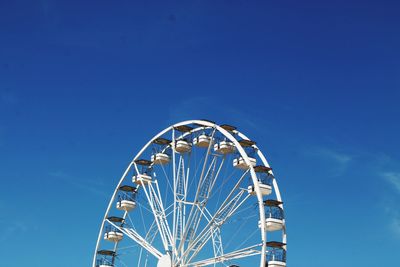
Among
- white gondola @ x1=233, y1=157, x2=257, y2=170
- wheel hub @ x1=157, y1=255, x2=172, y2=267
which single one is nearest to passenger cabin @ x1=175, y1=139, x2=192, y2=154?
white gondola @ x1=233, y1=157, x2=257, y2=170

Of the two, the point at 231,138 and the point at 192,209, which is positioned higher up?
the point at 231,138

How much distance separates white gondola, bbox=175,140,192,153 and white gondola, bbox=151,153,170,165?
1.95 meters

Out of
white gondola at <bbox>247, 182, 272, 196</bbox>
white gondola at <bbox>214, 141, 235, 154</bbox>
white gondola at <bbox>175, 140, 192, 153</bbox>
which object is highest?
white gondola at <bbox>175, 140, 192, 153</bbox>

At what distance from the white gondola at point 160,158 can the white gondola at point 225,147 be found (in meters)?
5.01

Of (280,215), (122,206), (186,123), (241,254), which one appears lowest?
(241,254)

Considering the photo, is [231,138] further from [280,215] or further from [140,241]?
[140,241]

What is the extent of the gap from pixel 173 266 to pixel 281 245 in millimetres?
6224

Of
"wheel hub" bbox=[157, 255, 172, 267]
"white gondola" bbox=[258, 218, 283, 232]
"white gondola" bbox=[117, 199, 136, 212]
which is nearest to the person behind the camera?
"white gondola" bbox=[258, 218, 283, 232]

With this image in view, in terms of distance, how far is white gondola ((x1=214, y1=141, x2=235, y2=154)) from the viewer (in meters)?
35.1

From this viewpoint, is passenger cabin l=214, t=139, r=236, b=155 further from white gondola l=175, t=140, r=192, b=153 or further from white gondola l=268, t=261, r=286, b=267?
white gondola l=268, t=261, r=286, b=267

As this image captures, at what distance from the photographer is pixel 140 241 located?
37.3 metres

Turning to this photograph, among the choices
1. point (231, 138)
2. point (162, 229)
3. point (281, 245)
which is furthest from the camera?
point (162, 229)

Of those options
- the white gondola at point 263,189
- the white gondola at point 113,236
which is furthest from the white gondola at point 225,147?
the white gondola at point 113,236

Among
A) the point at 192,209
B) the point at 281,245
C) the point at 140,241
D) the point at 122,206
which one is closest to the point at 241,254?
Answer: the point at 281,245
